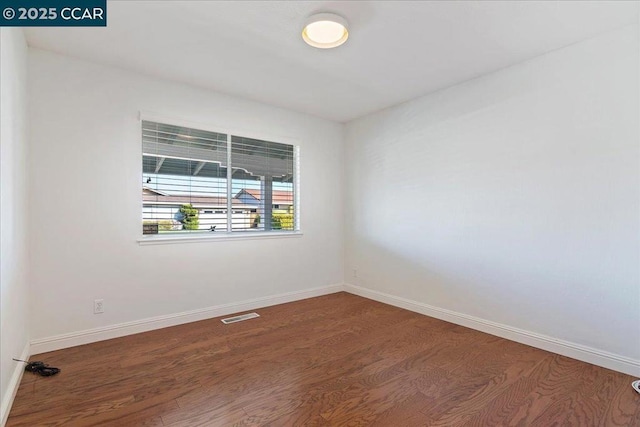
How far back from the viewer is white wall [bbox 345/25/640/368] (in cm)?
237

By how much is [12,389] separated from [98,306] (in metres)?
0.92

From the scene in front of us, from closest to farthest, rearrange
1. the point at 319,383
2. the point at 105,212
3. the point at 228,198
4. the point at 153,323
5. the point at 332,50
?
1. the point at 319,383
2. the point at 332,50
3. the point at 105,212
4. the point at 153,323
5. the point at 228,198

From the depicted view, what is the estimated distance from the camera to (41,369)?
2305 mm

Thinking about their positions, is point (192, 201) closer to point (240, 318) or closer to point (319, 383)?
point (240, 318)

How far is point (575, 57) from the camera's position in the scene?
2568 millimetres

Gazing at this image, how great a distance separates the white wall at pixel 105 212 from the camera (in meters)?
2.64

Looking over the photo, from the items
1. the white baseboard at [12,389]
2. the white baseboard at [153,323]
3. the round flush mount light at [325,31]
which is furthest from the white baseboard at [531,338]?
the white baseboard at [12,389]

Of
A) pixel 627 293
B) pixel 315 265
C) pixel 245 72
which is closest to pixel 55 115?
pixel 245 72

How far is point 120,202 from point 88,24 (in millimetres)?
1434

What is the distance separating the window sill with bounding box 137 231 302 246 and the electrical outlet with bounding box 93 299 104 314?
591 mm

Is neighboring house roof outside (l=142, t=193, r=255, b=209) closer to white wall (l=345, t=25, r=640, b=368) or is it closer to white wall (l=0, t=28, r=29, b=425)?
white wall (l=0, t=28, r=29, b=425)

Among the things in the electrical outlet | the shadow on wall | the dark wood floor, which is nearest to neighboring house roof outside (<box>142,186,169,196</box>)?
the electrical outlet

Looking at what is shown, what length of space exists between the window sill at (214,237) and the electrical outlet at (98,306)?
23.2 inches

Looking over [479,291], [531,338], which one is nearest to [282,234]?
[479,291]
